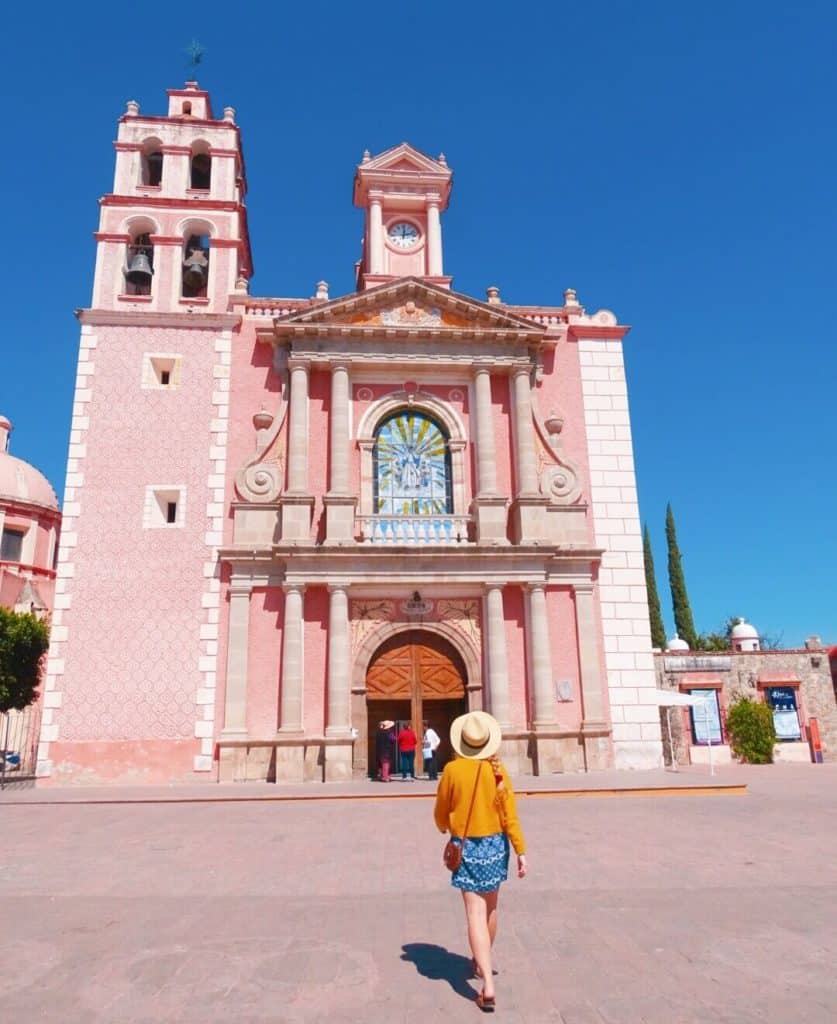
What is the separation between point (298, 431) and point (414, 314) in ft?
15.4

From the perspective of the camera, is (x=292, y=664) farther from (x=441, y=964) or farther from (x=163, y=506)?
(x=441, y=964)

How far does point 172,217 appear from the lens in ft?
73.8

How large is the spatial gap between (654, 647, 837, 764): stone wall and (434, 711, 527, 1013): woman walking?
22740mm

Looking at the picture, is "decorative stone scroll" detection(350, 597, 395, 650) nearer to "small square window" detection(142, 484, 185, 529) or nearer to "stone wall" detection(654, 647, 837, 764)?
"small square window" detection(142, 484, 185, 529)

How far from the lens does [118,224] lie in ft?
73.0

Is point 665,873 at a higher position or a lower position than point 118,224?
lower

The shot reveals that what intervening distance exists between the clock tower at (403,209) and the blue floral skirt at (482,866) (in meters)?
21.3

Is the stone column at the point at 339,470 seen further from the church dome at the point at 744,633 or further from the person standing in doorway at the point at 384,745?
the church dome at the point at 744,633

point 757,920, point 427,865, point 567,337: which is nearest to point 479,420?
point 567,337

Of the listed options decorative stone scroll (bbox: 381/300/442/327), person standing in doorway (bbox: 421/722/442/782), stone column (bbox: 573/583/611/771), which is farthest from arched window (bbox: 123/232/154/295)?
stone column (bbox: 573/583/611/771)

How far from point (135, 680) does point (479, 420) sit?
429 inches

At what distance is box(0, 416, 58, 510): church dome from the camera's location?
3469 cm

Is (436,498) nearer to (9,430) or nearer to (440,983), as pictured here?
(440,983)

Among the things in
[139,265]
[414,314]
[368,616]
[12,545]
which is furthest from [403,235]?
[12,545]
